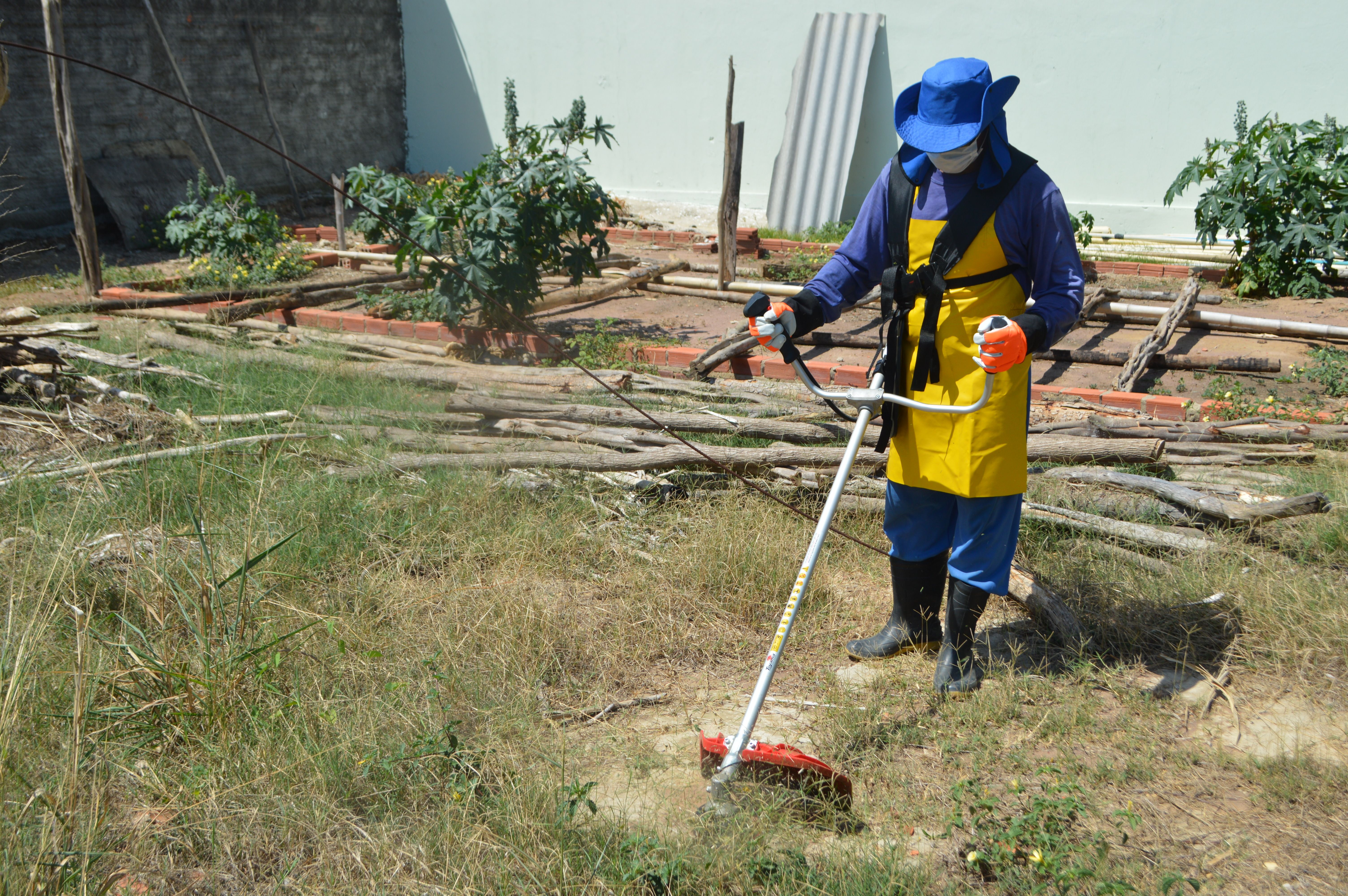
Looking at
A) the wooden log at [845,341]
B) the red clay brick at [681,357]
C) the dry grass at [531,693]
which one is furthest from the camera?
the wooden log at [845,341]

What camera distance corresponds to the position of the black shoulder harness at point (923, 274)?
2.79 metres

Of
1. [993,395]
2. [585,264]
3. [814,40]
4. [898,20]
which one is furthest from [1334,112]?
[993,395]

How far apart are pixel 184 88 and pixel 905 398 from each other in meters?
12.8

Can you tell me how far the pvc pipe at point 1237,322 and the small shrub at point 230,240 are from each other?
7.70m

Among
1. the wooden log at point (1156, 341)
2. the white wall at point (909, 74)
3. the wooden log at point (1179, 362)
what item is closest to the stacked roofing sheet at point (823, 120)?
the white wall at point (909, 74)

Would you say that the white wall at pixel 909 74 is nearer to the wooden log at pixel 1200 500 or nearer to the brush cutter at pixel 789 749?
the wooden log at pixel 1200 500

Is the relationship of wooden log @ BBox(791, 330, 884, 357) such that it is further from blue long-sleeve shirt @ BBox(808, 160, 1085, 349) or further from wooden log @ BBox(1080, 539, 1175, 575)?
blue long-sleeve shirt @ BBox(808, 160, 1085, 349)

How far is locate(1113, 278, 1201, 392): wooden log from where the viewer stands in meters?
6.31

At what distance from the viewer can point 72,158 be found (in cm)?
762

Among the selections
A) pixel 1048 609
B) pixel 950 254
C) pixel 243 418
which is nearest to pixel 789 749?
pixel 1048 609

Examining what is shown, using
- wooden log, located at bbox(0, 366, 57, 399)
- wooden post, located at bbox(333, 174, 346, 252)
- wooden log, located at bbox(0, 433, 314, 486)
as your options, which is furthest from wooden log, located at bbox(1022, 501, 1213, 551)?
wooden post, located at bbox(333, 174, 346, 252)

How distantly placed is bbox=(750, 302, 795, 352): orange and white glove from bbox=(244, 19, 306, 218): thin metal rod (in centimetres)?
1205

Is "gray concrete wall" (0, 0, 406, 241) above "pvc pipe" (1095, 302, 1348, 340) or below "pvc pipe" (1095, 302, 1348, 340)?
above

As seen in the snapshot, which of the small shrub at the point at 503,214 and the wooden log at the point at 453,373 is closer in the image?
the wooden log at the point at 453,373
